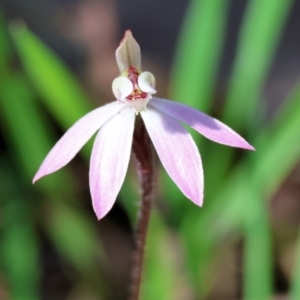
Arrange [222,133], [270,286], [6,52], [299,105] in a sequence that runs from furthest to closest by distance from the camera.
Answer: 1. [6,52]
2. [299,105]
3. [270,286]
4. [222,133]

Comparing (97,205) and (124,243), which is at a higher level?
(97,205)

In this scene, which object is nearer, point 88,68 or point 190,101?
point 190,101

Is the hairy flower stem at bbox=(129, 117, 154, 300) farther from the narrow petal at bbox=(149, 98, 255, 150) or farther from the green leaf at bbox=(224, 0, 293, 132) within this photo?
the green leaf at bbox=(224, 0, 293, 132)

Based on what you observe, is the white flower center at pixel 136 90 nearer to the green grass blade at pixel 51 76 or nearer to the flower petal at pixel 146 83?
the flower petal at pixel 146 83

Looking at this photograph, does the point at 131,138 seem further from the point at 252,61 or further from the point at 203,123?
the point at 252,61

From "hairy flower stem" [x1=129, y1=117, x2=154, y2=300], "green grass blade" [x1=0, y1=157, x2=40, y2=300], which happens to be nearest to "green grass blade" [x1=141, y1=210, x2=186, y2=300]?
"green grass blade" [x1=0, y1=157, x2=40, y2=300]

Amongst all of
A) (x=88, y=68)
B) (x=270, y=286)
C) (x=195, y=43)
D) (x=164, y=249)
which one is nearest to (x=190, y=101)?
(x=195, y=43)

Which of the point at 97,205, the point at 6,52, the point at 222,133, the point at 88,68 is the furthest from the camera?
the point at 88,68

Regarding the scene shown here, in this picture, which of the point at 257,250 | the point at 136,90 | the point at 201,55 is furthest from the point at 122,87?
the point at 201,55

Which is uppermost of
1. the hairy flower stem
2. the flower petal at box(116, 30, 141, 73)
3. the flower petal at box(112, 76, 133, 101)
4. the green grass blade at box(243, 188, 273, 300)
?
the flower petal at box(116, 30, 141, 73)

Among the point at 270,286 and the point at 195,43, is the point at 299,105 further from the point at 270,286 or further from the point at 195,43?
the point at 270,286
